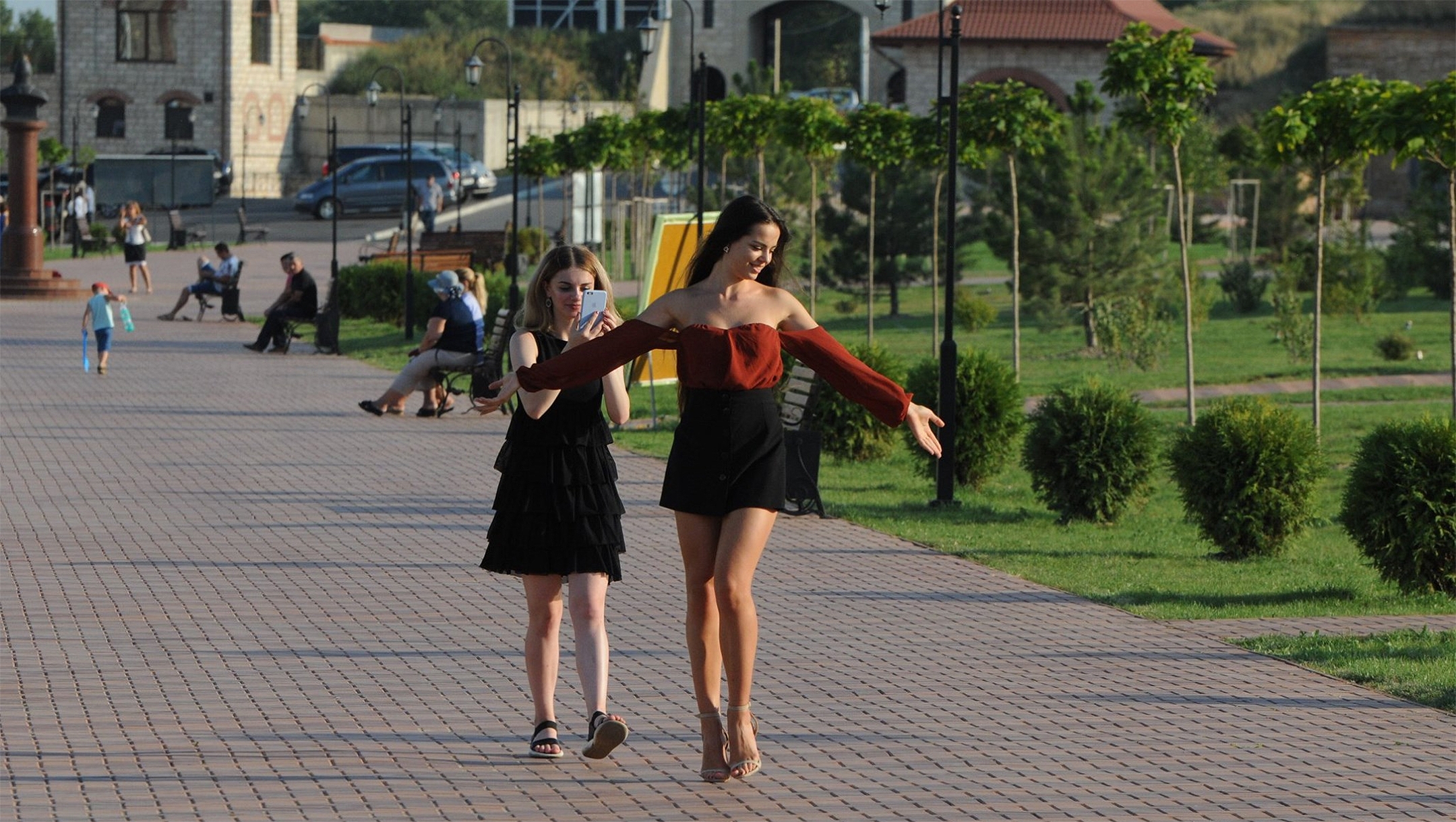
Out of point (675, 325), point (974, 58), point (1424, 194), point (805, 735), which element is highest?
point (974, 58)

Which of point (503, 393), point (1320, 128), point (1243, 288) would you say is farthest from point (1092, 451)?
point (1243, 288)

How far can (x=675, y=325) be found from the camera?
5902 mm

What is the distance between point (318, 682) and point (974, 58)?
51569mm

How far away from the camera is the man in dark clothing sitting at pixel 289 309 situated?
2314cm

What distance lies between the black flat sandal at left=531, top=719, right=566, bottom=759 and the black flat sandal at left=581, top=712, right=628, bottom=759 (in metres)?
0.14

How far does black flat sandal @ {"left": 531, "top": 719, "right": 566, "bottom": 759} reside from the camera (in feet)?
20.1

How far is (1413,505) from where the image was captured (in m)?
9.50

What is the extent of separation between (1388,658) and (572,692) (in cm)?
337

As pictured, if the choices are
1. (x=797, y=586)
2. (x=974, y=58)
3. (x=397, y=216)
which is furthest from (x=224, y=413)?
(x=974, y=58)

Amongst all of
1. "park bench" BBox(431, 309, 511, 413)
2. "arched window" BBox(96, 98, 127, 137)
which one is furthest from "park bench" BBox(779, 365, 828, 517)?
"arched window" BBox(96, 98, 127, 137)

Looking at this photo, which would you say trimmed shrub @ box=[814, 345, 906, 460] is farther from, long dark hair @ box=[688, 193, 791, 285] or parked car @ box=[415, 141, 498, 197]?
parked car @ box=[415, 141, 498, 197]

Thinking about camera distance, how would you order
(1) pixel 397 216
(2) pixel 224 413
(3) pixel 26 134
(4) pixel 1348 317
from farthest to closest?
(1) pixel 397 216 → (3) pixel 26 134 → (4) pixel 1348 317 → (2) pixel 224 413

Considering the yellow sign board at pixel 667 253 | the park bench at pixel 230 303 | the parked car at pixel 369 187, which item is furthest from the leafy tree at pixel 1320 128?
the parked car at pixel 369 187

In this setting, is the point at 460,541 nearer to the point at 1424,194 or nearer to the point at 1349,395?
the point at 1349,395
